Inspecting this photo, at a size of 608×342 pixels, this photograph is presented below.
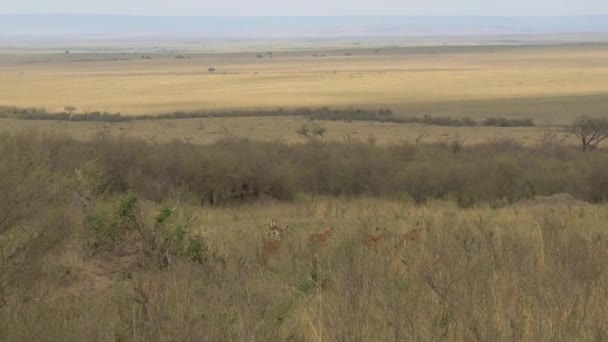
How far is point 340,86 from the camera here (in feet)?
289

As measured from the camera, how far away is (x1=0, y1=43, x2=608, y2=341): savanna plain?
6.27 m

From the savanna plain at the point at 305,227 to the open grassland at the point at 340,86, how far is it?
1986mm

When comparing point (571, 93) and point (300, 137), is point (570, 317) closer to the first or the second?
point (300, 137)

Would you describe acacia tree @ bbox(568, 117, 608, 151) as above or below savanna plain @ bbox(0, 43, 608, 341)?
below

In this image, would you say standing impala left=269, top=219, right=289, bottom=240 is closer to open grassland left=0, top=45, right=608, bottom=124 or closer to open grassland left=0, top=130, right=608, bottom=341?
open grassland left=0, top=130, right=608, bottom=341

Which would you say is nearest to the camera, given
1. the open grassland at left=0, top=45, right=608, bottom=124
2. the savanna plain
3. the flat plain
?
the savanna plain

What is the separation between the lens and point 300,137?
43.8m

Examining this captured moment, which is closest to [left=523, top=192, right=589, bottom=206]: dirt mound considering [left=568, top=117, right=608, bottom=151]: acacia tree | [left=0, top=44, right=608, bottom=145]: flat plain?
[left=568, top=117, right=608, bottom=151]: acacia tree

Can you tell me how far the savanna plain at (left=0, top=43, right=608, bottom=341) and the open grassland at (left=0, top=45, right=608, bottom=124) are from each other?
1.99 metres

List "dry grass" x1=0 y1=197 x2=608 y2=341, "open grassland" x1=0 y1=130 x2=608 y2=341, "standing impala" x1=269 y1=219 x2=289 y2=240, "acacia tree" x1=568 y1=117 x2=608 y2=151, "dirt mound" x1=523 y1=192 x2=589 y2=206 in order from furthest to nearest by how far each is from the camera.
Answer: "acacia tree" x1=568 y1=117 x2=608 y2=151, "dirt mound" x1=523 y1=192 x2=589 y2=206, "standing impala" x1=269 y1=219 x2=289 y2=240, "open grassland" x1=0 y1=130 x2=608 y2=341, "dry grass" x1=0 y1=197 x2=608 y2=341

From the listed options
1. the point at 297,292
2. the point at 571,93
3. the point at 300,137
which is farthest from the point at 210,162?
the point at 571,93

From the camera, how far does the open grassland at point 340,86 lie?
6656cm

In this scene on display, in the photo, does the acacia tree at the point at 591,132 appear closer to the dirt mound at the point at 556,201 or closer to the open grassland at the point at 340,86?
the open grassland at the point at 340,86

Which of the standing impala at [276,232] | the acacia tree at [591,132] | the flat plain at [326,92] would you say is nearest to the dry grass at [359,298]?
the standing impala at [276,232]
